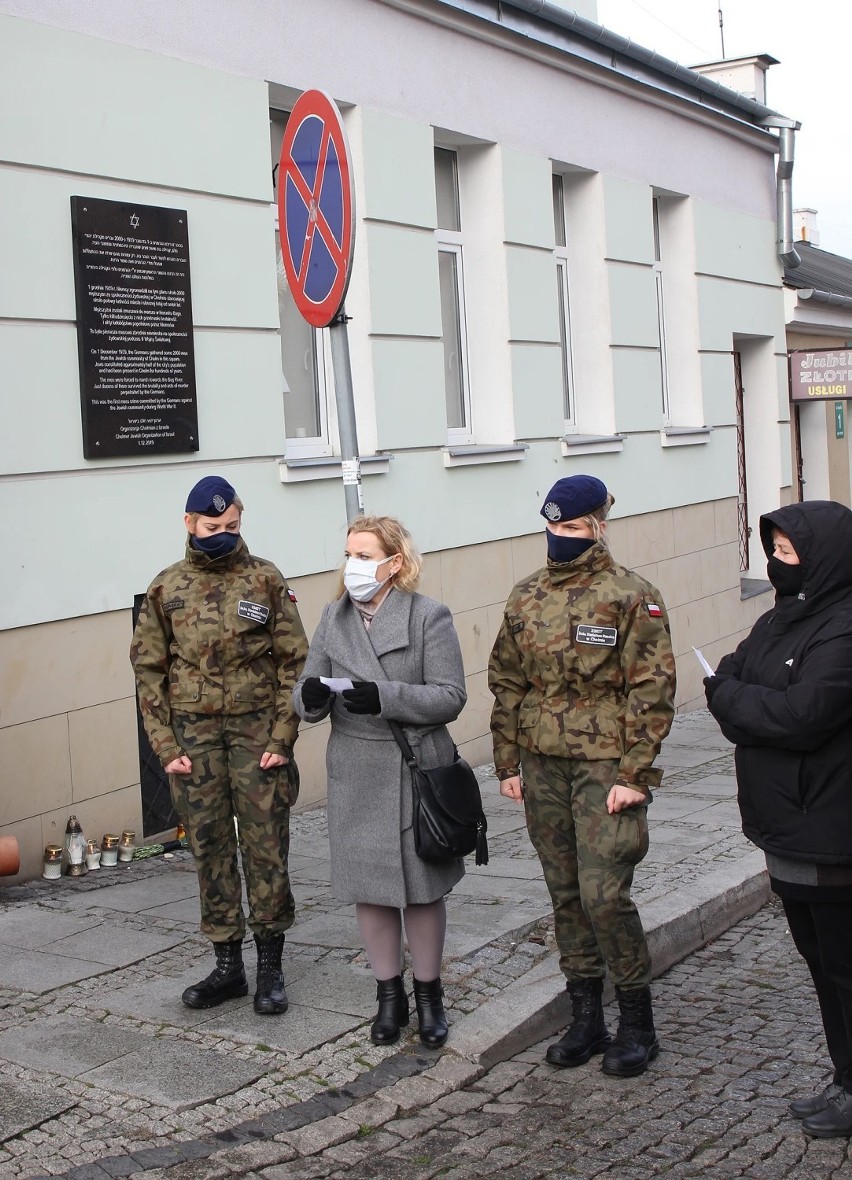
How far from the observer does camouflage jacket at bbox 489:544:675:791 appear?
14.8 ft

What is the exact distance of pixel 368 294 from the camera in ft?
28.7

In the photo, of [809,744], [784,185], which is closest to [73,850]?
[809,744]

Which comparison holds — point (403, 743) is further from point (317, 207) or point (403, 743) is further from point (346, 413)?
point (317, 207)

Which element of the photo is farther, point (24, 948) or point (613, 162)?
point (613, 162)

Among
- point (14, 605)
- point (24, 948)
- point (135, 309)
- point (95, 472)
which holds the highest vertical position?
point (135, 309)

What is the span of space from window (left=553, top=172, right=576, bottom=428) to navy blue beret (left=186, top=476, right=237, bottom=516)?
6.75m

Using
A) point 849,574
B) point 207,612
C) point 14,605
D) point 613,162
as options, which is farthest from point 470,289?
point 849,574

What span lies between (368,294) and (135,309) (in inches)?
80.1

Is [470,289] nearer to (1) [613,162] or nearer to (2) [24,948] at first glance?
(1) [613,162]

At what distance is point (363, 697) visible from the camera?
4418 millimetres

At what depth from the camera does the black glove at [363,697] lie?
14.5 feet

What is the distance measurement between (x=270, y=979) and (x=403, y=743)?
41.9 inches

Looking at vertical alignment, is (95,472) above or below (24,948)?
above

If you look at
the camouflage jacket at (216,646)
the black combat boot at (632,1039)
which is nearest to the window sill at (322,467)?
the camouflage jacket at (216,646)
